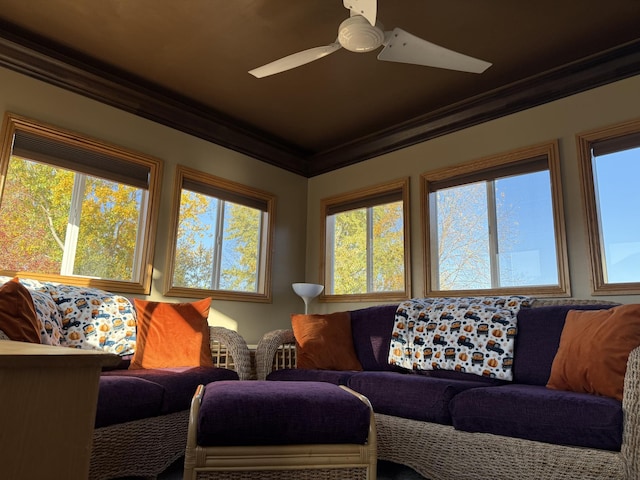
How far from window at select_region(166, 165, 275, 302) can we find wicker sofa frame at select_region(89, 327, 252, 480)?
5.17 feet

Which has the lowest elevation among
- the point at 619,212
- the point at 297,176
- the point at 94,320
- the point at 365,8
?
the point at 94,320

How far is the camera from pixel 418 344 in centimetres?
285

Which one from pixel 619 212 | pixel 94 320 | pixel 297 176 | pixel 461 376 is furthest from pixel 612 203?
pixel 94 320

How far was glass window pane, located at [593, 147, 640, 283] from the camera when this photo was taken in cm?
289

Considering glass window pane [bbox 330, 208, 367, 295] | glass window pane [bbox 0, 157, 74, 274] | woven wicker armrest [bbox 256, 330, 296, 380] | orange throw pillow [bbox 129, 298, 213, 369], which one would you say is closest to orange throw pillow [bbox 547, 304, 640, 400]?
woven wicker armrest [bbox 256, 330, 296, 380]

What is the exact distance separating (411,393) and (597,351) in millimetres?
871

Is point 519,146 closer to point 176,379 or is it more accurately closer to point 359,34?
point 359,34

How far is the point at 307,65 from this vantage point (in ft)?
10.9

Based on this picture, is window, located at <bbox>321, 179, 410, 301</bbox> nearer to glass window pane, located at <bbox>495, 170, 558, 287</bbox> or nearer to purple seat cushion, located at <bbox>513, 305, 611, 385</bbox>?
glass window pane, located at <bbox>495, 170, 558, 287</bbox>

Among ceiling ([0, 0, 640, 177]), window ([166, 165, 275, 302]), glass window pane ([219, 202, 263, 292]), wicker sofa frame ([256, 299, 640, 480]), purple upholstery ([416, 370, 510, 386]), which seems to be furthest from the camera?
glass window pane ([219, 202, 263, 292])

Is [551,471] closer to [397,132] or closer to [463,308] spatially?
[463,308]

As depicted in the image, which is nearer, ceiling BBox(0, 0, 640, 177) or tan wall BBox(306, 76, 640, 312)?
ceiling BBox(0, 0, 640, 177)

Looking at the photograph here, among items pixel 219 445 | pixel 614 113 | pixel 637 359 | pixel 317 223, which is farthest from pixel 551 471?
pixel 317 223

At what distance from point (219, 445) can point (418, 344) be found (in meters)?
1.63
